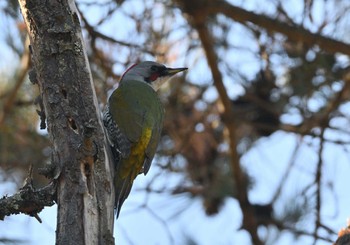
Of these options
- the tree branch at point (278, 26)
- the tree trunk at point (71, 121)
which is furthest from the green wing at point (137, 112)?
the tree branch at point (278, 26)

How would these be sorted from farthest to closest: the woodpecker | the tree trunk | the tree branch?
the tree branch
the woodpecker
the tree trunk

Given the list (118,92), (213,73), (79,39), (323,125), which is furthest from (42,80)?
(323,125)

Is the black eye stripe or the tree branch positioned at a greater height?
the tree branch

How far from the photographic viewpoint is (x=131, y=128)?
4.33 metres

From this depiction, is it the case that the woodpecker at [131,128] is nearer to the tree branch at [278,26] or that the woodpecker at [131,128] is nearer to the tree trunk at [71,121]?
the tree trunk at [71,121]

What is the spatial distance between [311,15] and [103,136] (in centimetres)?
245

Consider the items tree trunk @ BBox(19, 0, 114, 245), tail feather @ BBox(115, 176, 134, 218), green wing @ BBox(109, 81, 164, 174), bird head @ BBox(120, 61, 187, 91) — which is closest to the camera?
tree trunk @ BBox(19, 0, 114, 245)

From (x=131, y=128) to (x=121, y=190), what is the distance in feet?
1.98

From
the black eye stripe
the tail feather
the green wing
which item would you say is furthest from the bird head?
the tail feather

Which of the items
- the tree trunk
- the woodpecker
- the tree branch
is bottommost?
the tree trunk

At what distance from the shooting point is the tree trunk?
10.6 feet

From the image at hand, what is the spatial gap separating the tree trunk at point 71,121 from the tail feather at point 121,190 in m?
0.22

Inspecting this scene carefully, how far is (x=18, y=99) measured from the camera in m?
6.23

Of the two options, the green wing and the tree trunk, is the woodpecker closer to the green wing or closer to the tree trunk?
the green wing
